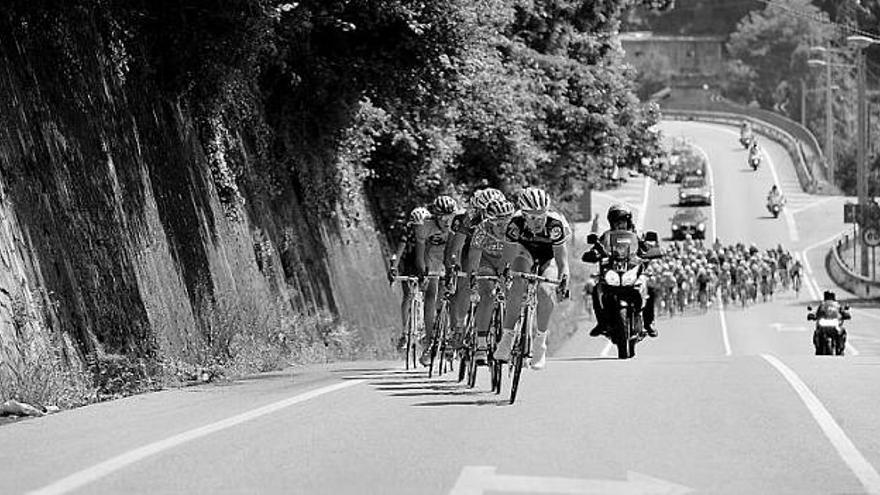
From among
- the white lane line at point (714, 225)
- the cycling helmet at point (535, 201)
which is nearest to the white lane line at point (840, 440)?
the cycling helmet at point (535, 201)

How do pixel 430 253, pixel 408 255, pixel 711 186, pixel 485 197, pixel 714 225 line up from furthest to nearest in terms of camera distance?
pixel 711 186 < pixel 714 225 < pixel 408 255 < pixel 430 253 < pixel 485 197

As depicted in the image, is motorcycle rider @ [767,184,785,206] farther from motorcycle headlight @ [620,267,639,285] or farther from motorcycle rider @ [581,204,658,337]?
motorcycle headlight @ [620,267,639,285]

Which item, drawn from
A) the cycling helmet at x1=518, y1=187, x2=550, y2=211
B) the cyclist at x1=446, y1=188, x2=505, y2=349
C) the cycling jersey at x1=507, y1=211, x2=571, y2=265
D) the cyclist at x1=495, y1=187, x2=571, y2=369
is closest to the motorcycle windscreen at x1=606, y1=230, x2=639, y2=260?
the cyclist at x1=446, y1=188, x2=505, y2=349

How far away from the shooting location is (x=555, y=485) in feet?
34.7

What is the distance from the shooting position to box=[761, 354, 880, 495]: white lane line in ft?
36.1

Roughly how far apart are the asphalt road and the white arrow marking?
0.01 meters

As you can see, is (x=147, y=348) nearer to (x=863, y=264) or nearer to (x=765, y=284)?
(x=765, y=284)

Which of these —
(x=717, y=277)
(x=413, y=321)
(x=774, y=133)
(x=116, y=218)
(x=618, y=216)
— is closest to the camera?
(x=116, y=218)

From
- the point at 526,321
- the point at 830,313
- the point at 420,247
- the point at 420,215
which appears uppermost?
the point at 420,215

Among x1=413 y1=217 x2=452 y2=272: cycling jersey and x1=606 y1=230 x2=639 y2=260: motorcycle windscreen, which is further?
x1=606 y1=230 x2=639 y2=260: motorcycle windscreen

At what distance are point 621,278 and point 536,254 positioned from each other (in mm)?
7451

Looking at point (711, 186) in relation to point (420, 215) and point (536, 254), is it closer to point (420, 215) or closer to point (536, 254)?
point (420, 215)

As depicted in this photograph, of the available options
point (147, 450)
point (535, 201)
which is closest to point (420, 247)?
point (535, 201)

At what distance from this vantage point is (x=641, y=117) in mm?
46656
